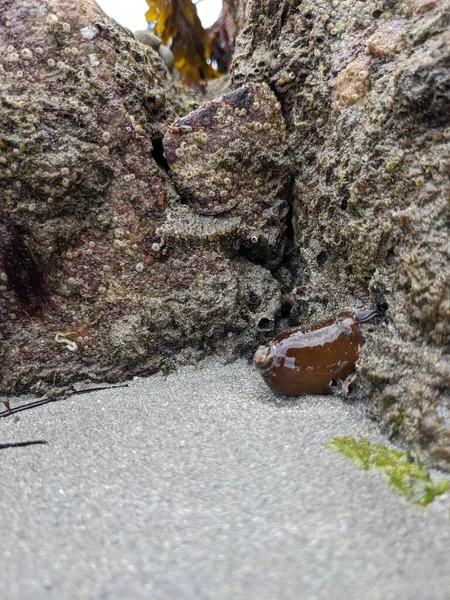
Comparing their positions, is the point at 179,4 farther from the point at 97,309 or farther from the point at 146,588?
the point at 146,588

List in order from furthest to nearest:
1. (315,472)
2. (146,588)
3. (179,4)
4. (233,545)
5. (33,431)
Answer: (179,4)
(33,431)
(315,472)
(233,545)
(146,588)

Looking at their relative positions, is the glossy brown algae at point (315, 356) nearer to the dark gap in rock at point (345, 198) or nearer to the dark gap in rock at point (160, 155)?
the dark gap in rock at point (345, 198)

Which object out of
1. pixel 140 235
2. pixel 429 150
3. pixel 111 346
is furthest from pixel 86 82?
pixel 429 150

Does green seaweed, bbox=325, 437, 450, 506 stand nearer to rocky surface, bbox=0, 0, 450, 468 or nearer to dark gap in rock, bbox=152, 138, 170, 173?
rocky surface, bbox=0, 0, 450, 468

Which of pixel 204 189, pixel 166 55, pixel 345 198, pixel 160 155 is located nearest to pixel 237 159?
pixel 204 189

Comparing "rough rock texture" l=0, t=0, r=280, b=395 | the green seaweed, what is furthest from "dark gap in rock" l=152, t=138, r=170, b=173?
the green seaweed

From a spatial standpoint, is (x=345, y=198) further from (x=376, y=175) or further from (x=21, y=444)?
(x=21, y=444)

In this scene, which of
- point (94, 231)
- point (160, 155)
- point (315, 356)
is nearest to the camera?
point (315, 356)

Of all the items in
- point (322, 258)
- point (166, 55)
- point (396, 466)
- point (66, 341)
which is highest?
point (166, 55)
